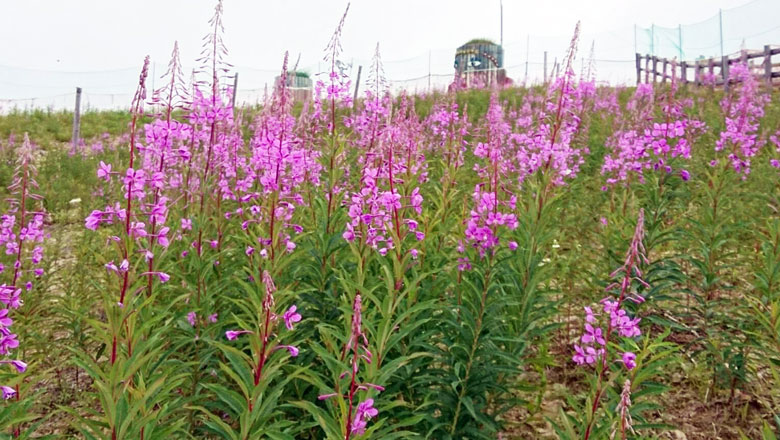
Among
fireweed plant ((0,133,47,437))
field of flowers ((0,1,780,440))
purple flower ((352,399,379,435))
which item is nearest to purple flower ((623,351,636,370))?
field of flowers ((0,1,780,440))

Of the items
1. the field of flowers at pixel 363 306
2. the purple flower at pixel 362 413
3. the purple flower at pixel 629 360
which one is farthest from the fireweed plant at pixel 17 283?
the purple flower at pixel 629 360

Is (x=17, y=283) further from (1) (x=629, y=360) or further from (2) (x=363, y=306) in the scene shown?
(1) (x=629, y=360)

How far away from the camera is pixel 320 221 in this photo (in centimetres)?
385

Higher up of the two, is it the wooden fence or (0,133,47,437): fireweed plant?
the wooden fence

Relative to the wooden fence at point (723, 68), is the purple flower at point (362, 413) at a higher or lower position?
lower

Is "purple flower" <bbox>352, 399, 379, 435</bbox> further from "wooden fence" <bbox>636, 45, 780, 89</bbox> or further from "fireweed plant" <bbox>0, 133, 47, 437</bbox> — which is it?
"wooden fence" <bbox>636, 45, 780, 89</bbox>

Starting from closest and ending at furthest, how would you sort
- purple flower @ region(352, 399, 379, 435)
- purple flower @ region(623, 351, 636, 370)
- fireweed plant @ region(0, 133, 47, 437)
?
purple flower @ region(352, 399, 379, 435)
fireweed plant @ region(0, 133, 47, 437)
purple flower @ region(623, 351, 636, 370)

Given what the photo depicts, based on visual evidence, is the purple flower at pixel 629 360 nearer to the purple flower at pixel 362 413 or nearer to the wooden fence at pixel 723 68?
the purple flower at pixel 362 413

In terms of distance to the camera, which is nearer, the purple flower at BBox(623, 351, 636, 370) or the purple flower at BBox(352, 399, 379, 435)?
the purple flower at BBox(352, 399, 379, 435)

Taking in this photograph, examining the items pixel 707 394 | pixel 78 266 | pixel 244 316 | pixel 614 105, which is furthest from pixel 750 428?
pixel 614 105

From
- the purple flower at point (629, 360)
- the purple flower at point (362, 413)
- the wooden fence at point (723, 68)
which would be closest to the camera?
the purple flower at point (362, 413)

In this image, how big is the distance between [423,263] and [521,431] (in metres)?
1.45

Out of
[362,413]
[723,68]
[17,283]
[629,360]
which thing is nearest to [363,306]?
[362,413]

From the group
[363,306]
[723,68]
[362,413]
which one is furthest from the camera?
[723,68]
